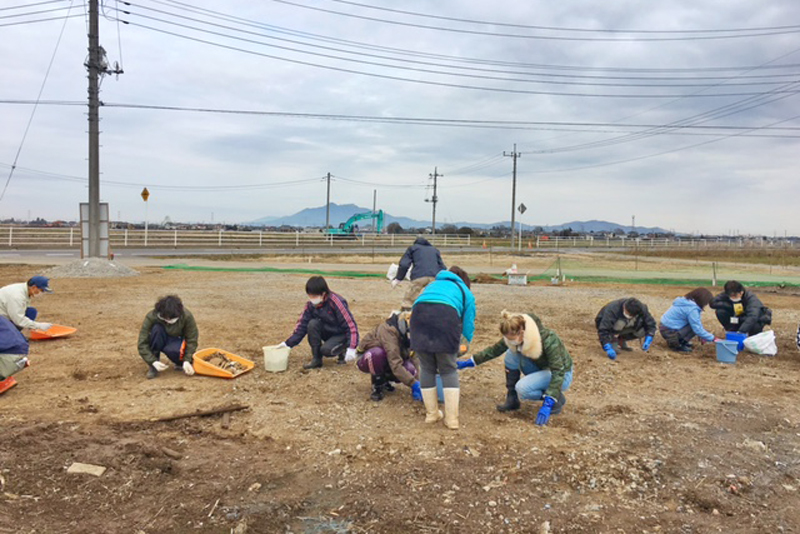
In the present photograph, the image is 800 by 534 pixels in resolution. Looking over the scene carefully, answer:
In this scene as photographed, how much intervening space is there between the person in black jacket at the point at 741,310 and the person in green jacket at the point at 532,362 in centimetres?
395

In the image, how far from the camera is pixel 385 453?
3.61 meters

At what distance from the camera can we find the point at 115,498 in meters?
2.99

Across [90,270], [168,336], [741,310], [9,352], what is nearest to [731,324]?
[741,310]

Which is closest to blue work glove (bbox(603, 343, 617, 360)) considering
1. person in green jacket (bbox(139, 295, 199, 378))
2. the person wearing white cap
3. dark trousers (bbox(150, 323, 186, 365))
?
person in green jacket (bbox(139, 295, 199, 378))

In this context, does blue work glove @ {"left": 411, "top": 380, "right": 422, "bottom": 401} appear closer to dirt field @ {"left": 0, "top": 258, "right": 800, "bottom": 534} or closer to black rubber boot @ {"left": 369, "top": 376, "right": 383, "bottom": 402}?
dirt field @ {"left": 0, "top": 258, "right": 800, "bottom": 534}

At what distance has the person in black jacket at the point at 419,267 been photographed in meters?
7.12

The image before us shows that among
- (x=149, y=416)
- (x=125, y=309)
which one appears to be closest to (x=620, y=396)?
(x=149, y=416)

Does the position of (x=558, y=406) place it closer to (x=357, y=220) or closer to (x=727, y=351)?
(x=727, y=351)

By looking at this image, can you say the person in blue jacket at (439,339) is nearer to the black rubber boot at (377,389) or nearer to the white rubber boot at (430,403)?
the white rubber boot at (430,403)

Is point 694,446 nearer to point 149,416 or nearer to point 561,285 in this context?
point 149,416

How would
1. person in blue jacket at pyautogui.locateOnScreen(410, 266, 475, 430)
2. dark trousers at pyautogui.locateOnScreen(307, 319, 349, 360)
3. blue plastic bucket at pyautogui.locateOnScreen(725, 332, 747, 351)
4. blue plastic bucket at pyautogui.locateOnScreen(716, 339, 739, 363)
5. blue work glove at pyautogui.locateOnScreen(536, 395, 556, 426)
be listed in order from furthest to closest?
blue plastic bucket at pyautogui.locateOnScreen(725, 332, 747, 351) < blue plastic bucket at pyautogui.locateOnScreen(716, 339, 739, 363) < dark trousers at pyautogui.locateOnScreen(307, 319, 349, 360) < blue work glove at pyautogui.locateOnScreen(536, 395, 556, 426) < person in blue jacket at pyautogui.locateOnScreen(410, 266, 475, 430)

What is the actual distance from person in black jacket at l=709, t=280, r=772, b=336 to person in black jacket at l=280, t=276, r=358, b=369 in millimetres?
5147

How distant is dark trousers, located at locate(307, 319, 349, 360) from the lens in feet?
18.2

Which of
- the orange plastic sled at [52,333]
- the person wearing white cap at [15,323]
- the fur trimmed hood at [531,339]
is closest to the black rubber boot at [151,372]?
the person wearing white cap at [15,323]
